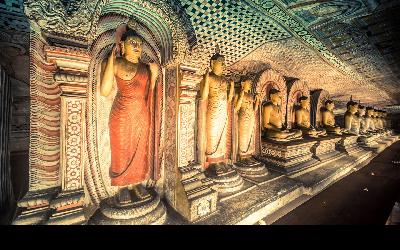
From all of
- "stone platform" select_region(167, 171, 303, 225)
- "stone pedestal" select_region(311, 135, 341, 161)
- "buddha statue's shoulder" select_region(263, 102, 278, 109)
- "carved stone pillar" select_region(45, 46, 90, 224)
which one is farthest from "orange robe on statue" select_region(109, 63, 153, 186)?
"stone pedestal" select_region(311, 135, 341, 161)

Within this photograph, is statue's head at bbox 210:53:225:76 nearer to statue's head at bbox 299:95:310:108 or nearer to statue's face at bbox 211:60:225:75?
statue's face at bbox 211:60:225:75

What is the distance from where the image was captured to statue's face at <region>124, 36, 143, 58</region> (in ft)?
7.48

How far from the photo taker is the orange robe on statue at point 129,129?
7.70 feet

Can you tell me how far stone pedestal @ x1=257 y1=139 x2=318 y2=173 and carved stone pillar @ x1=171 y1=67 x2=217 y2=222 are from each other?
2502mm

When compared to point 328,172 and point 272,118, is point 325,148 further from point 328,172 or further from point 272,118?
point 272,118

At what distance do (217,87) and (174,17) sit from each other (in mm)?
1312

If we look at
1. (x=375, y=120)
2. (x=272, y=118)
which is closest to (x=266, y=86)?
(x=272, y=118)

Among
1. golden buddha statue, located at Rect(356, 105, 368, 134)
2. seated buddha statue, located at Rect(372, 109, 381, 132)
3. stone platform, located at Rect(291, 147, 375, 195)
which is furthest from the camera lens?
seated buddha statue, located at Rect(372, 109, 381, 132)

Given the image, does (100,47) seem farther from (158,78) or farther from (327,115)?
(327,115)

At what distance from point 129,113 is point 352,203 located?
4.00 meters

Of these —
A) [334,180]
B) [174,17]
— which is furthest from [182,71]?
[334,180]

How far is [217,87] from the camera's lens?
3244 mm

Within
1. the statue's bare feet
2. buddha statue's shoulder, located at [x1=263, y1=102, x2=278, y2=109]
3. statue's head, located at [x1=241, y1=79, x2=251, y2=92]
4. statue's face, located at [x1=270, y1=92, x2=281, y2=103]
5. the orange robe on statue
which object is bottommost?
the statue's bare feet

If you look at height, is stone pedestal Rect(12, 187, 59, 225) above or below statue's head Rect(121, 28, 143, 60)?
below
